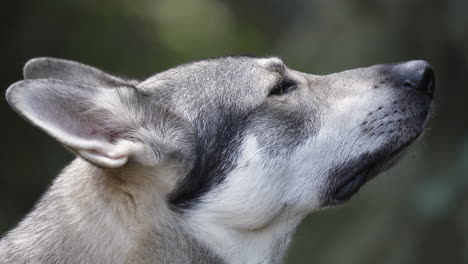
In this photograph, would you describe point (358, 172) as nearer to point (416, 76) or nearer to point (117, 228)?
point (416, 76)

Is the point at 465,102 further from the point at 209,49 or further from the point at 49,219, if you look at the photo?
the point at 209,49

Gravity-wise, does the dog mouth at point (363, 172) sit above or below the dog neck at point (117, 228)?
above

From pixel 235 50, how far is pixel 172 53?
1.23 meters

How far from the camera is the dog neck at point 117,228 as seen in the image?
13.6 feet

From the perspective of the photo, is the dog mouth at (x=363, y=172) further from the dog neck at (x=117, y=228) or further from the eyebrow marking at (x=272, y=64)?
the eyebrow marking at (x=272, y=64)

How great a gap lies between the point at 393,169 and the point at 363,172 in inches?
61.3

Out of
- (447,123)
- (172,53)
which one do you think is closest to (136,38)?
(172,53)

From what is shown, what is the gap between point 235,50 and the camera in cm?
1384

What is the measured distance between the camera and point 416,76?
4816 millimetres

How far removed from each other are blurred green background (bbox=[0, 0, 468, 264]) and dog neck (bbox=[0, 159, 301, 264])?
1.55 m

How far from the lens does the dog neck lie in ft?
13.6

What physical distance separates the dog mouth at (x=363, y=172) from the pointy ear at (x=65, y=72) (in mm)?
1665

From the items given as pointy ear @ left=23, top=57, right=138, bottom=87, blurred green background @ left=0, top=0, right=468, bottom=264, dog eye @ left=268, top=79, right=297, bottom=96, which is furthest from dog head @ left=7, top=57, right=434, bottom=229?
pointy ear @ left=23, top=57, right=138, bottom=87

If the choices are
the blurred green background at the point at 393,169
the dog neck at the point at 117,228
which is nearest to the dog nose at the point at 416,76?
the blurred green background at the point at 393,169
